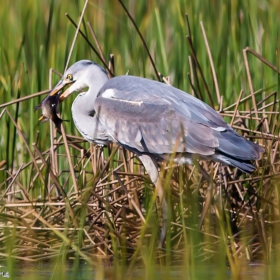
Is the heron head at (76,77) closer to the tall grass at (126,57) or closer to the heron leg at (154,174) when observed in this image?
the tall grass at (126,57)

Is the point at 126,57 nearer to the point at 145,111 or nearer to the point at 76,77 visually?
the point at 76,77

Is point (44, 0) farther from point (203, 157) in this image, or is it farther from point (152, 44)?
point (203, 157)

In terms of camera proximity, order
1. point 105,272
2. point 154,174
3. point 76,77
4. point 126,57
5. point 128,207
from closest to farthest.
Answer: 1. point 105,272
2. point 128,207
3. point 154,174
4. point 76,77
5. point 126,57

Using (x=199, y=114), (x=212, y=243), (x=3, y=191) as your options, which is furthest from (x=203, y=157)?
(x=3, y=191)

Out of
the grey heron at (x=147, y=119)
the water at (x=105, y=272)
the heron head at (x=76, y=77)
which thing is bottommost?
the water at (x=105, y=272)

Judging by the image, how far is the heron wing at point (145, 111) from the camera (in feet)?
14.1

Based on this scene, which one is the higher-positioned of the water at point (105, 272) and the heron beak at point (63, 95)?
the heron beak at point (63, 95)

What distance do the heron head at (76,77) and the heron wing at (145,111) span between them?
0.16 meters

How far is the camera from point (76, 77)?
471 centimetres

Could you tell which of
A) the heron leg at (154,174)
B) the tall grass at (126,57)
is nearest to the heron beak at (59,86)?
the tall grass at (126,57)

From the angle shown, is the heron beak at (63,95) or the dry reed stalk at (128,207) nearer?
the dry reed stalk at (128,207)

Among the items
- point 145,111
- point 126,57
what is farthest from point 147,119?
point 126,57

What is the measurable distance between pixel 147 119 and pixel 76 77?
566mm

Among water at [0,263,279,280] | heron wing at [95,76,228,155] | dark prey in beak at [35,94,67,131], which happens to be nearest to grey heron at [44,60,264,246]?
heron wing at [95,76,228,155]
